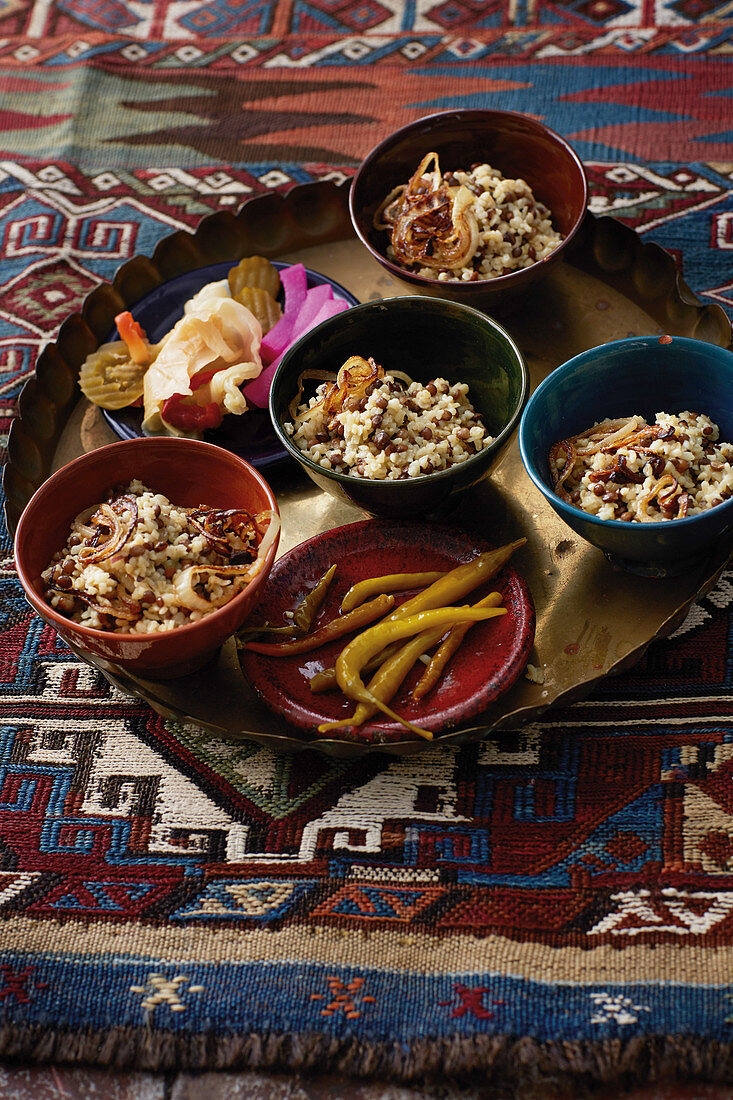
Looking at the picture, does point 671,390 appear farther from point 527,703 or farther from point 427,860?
point 427,860

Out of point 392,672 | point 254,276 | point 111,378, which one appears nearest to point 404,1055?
point 392,672

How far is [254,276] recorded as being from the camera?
2.87 meters

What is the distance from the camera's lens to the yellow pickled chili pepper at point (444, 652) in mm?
2162

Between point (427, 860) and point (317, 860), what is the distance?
0.22 metres

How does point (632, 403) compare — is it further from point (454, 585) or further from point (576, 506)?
point (454, 585)

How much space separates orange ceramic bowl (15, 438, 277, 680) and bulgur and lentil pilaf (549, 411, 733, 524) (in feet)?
2.17

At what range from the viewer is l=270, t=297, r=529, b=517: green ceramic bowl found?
90.5 inches

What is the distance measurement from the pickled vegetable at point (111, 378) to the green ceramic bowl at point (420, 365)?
0.45 metres

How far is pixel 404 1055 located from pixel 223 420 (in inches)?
59.3

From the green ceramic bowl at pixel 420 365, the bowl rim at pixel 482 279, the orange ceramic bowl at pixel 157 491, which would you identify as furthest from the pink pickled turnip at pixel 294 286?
the orange ceramic bowl at pixel 157 491

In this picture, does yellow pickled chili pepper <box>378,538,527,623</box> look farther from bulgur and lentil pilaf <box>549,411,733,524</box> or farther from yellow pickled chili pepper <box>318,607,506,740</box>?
bulgur and lentil pilaf <box>549,411,733,524</box>

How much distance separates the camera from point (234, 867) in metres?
2.12

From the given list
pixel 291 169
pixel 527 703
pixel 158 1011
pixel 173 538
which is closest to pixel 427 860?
pixel 527 703

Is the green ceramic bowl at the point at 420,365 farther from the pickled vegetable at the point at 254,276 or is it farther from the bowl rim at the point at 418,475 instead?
the pickled vegetable at the point at 254,276
